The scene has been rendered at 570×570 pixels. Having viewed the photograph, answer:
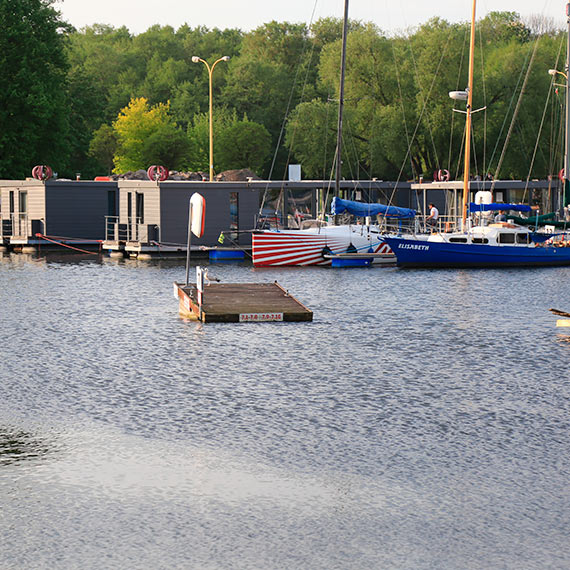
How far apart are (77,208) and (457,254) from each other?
21.2m

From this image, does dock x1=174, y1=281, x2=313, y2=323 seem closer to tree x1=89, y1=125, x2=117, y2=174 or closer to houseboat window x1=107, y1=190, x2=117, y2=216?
houseboat window x1=107, y1=190, x2=117, y2=216

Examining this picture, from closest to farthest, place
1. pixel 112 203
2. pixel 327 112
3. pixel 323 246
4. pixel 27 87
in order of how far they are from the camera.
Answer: pixel 323 246
pixel 112 203
pixel 27 87
pixel 327 112

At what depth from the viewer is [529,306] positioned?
3027 cm

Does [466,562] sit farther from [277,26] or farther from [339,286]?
[277,26]

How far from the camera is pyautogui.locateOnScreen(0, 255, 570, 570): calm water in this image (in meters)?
9.36

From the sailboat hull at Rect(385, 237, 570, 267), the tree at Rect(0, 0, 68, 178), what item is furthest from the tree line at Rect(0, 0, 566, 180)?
the sailboat hull at Rect(385, 237, 570, 267)

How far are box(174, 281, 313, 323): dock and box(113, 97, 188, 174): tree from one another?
59.8 metres

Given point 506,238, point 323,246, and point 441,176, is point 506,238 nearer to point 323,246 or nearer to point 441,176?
point 323,246

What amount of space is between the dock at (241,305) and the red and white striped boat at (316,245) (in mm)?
14252

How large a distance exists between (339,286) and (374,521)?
85.6ft

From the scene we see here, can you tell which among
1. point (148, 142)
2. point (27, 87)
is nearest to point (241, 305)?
point (27, 87)

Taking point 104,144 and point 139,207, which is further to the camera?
point 104,144

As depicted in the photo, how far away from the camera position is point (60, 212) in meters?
53.9

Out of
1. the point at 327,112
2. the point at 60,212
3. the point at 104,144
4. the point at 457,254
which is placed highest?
the point at 327,112
